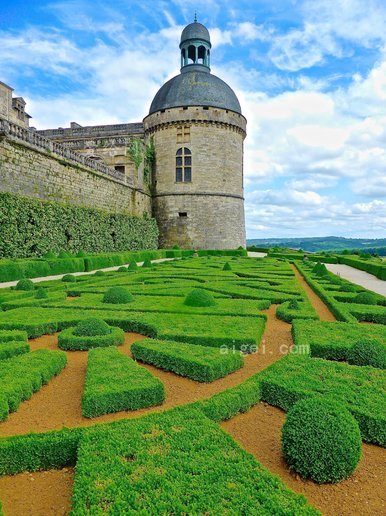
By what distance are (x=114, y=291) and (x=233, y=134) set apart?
27343mm

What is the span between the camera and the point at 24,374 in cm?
451

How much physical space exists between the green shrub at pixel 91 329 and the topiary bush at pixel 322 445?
378 centimetres

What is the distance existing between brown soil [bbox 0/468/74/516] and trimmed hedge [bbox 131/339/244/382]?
199cm

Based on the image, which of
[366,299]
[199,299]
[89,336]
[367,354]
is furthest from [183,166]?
[367,354]

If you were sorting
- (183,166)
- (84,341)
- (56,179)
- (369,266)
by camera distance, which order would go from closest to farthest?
(84,341) < (369,266) < (56,179) < (183,166)

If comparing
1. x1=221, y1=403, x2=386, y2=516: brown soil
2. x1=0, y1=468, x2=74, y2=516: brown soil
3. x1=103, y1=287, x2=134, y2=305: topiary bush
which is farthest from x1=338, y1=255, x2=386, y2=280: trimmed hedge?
x1=0, y1=468, x2=74, y2=516: brown soil

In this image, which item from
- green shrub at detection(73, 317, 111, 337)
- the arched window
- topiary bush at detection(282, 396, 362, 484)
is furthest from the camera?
the arched window

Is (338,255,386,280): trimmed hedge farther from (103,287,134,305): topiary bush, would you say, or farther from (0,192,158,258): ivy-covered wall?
(0,192,158,258): ivy-covered wall

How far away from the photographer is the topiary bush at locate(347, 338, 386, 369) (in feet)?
16.6

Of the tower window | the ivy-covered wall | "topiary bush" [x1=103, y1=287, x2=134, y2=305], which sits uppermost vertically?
the tower window

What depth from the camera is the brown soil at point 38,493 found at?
2.69m

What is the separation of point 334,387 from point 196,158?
97.6 ft

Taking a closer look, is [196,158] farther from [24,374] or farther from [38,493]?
[38,493]

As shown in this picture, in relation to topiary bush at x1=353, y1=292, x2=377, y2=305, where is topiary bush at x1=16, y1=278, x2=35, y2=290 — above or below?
above
